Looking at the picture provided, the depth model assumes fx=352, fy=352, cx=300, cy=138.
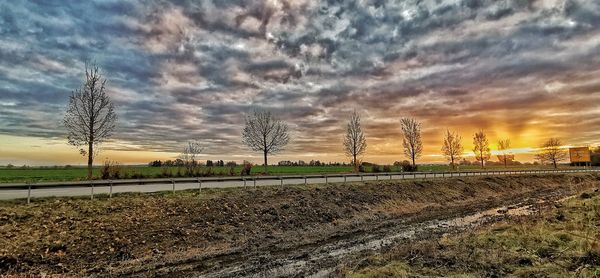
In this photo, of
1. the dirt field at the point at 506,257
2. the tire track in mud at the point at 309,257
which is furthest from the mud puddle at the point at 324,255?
the dirt field at the point at 506,257

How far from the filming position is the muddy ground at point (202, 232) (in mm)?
12172

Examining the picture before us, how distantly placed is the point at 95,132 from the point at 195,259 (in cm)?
2647

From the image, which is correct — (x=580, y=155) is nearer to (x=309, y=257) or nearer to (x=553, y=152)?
(x=553, y=152)

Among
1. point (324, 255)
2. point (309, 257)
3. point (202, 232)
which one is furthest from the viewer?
point (202, 232)

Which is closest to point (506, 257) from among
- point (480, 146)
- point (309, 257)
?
point (309, 257)

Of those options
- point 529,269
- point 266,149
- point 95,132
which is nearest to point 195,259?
point 529,269

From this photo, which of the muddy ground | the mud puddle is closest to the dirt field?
the mud puddle

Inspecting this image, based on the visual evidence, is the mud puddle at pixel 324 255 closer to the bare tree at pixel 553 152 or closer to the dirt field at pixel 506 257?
the dirt field at pixel 506 257

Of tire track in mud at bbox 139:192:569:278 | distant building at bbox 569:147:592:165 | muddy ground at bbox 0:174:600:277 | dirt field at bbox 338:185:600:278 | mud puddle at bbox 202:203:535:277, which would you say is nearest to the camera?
dirt field at bbox 338:185:600:278

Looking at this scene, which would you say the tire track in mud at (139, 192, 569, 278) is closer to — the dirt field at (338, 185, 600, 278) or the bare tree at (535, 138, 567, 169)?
the dirt field at (338, 185, 600, 278)

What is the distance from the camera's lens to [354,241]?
1608cm

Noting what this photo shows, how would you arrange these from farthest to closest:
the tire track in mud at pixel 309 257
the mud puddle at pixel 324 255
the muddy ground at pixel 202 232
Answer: the muddy ground at pixel 202 232, the tire track in mud at pixel 309 257, the mud puddle at pixel 324 255

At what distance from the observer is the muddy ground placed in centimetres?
1217

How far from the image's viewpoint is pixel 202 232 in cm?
1625
